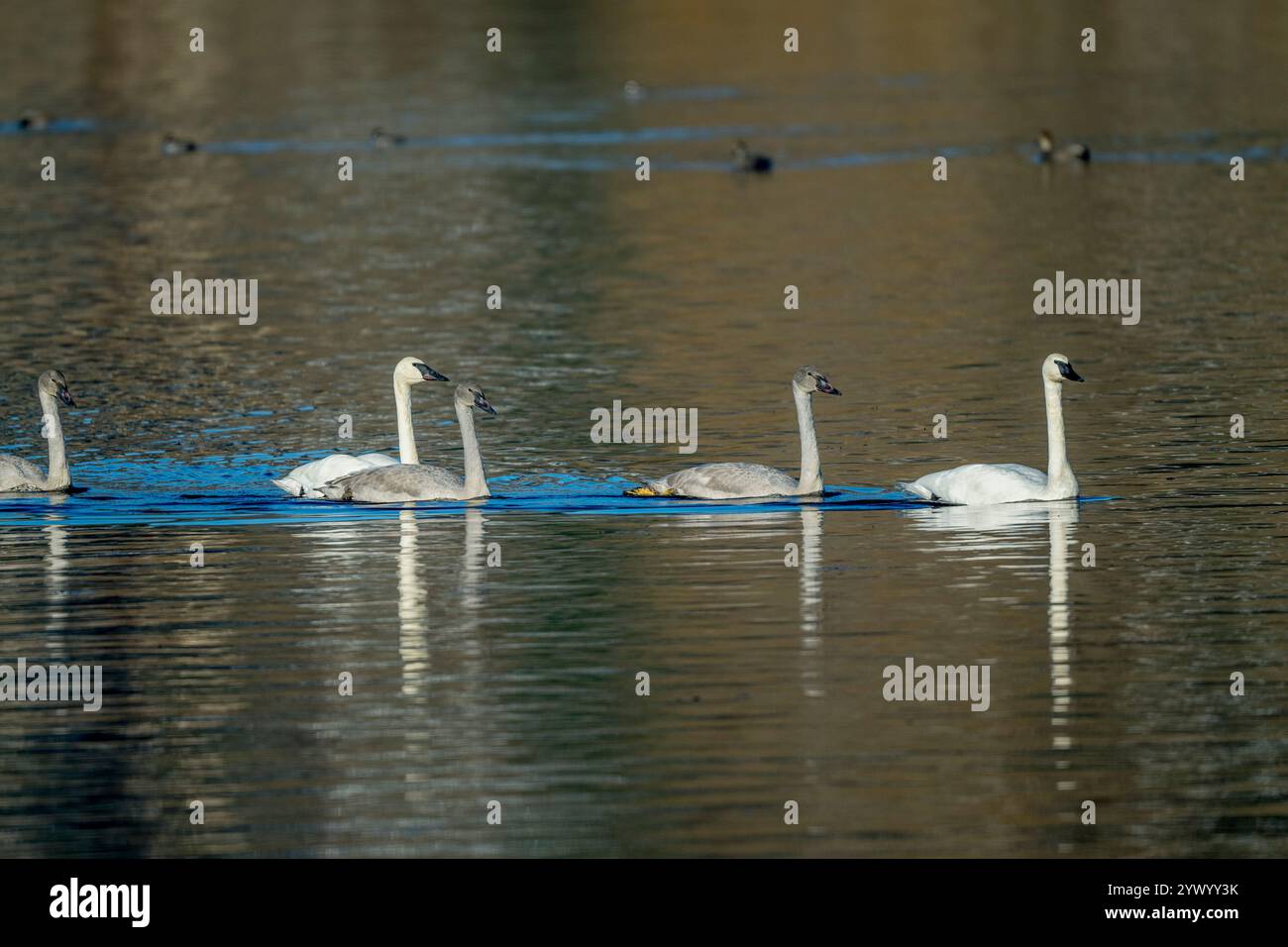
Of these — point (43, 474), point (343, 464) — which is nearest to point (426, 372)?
point (343, 464)

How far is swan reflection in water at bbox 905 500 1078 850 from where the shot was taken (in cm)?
1722

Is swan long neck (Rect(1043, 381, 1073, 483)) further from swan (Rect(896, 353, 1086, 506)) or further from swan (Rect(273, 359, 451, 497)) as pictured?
swan (Rect(273, 359, 451, 497))

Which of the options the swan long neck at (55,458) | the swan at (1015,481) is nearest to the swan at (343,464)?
the swan long neck at (55,458)

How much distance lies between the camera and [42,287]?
42.6 m

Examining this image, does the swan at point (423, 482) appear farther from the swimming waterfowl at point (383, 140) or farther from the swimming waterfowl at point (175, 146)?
the swimming waterfowl at point (175, 146)

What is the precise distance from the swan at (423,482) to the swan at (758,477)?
5.89 ft

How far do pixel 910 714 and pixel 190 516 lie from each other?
974cm

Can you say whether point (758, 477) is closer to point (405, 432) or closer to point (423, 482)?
point (423, 482)

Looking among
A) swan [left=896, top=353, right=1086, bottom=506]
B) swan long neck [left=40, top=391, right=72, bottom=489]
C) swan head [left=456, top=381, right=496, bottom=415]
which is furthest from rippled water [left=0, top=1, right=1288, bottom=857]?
swan head [left=456, top=381, right=496, bottom=415]

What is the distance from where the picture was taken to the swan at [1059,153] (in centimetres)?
5866

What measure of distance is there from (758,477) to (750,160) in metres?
35.9

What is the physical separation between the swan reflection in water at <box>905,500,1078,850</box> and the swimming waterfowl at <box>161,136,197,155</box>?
1782 inches

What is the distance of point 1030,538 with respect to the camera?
21.4 m
